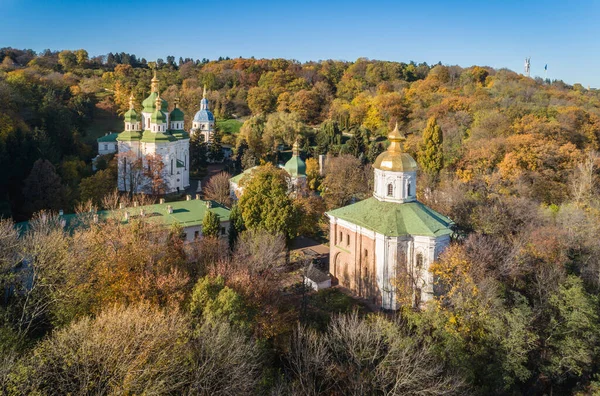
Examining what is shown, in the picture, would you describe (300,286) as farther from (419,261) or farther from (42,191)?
(42,191)

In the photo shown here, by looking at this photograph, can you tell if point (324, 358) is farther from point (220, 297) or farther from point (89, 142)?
point (89, 142)

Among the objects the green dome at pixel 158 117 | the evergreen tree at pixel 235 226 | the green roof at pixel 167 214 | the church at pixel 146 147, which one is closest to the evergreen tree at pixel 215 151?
the church at pixel 146 147

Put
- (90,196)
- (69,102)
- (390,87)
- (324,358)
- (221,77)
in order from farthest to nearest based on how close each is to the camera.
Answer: (221,77)
(390,87)
(69,102)
(90,196)
(324,358)

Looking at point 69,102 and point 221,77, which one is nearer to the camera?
point 69,102

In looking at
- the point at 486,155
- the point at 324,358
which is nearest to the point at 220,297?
the point at 324,358

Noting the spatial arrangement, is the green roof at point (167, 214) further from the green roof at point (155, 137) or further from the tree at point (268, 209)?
the green roof at point (155, 137)

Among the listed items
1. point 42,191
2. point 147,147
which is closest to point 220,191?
point 147,147

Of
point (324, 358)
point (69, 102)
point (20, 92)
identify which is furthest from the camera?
point (69, 102)
